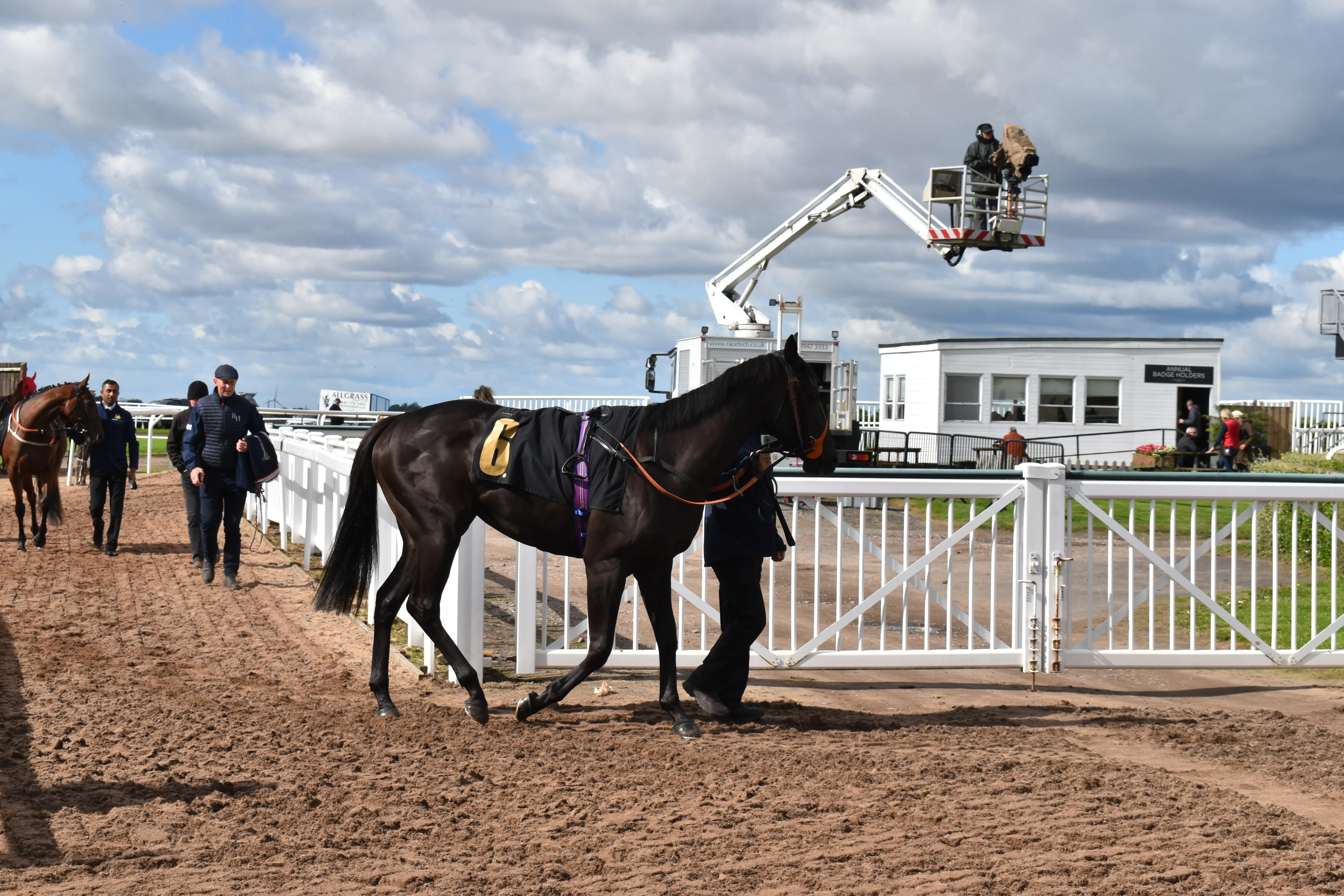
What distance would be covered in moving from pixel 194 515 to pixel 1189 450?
20964mm

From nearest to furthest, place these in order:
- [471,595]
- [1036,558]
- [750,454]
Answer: [750,454] → [471,595] → [1036,558]

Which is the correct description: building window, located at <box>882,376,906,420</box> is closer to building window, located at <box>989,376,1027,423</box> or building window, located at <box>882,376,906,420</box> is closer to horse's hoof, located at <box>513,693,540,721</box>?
building window, located at <box>989,376,1027,423</box>

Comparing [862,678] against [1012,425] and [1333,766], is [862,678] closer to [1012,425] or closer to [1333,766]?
[1333,766]

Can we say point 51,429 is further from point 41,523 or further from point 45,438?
point 41,523

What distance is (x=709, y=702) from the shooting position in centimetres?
614

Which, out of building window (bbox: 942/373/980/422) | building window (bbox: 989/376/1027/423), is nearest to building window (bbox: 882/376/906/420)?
building window (bbox: 942/373/980/422)

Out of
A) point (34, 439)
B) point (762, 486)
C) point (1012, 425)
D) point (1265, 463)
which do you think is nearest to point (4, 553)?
point (34, 439)

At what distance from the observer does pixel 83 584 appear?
10.4 meters

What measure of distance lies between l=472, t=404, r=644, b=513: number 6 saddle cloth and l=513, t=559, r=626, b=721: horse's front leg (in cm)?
30

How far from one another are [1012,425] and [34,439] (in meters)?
23.4

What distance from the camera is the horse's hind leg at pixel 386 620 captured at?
19.6 feet

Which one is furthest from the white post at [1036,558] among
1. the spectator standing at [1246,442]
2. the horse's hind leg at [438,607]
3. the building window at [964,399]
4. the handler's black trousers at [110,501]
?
the building window at [964,399]

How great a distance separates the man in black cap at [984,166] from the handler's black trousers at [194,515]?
14.8 metres

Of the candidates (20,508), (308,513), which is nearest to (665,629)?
(308,513)
